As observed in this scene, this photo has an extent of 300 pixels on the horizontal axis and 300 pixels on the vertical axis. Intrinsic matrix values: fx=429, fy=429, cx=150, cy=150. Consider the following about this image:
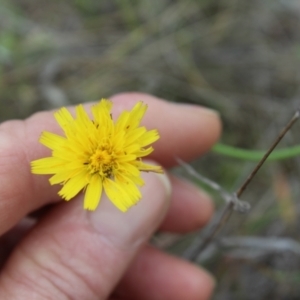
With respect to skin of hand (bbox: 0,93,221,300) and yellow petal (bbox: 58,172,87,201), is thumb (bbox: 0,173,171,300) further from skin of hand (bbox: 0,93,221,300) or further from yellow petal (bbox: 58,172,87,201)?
yellow petal (bbox: 58,172,87,201)

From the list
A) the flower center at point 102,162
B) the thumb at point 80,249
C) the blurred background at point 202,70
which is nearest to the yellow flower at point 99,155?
the flower center at point 102,162

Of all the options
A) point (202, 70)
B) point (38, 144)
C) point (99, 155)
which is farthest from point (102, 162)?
point (202, 70)

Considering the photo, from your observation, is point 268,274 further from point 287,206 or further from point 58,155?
point 58,155

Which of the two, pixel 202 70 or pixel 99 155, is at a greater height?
pixel 202 70

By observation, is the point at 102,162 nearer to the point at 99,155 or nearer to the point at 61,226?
the point at 99,155

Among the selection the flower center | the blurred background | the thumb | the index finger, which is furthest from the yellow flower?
the blurred background

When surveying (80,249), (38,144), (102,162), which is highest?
(102,162)

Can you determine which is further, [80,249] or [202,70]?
[202,70]
